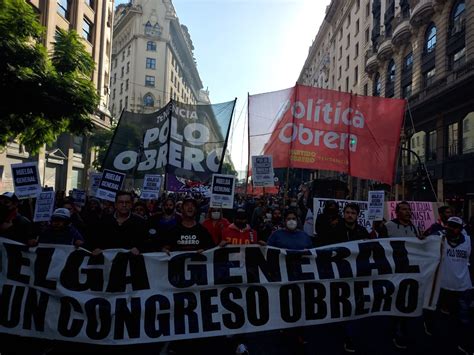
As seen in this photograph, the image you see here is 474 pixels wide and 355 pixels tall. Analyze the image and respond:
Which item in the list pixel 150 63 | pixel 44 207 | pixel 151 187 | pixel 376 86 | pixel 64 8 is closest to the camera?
pixel 44 207

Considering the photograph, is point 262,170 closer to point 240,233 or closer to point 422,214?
point 240,233

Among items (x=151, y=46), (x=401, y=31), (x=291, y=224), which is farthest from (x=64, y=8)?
(x=151, y=46)

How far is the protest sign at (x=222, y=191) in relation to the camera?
678 centimetres

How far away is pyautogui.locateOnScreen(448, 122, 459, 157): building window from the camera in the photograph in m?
19.8

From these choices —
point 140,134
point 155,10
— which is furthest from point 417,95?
point 155,10

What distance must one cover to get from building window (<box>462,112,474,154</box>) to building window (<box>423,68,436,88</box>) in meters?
4.80

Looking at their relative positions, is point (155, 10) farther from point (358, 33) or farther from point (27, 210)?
point (27, 210)

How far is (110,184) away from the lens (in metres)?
7.30

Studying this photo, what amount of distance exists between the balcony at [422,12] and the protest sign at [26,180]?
23.4 metres

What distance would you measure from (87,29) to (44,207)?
26.1m

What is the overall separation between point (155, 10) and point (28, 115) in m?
59.2

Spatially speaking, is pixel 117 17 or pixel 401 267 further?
pixel 117 17

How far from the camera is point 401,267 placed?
15.2 feet

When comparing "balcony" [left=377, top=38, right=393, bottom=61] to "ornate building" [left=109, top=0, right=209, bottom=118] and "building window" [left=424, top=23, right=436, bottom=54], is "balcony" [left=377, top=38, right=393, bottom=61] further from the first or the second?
"ornate building" [left=109, top=0, right=209, bottom=118]
